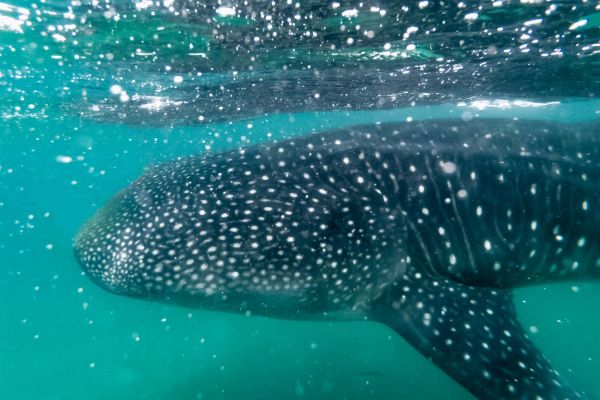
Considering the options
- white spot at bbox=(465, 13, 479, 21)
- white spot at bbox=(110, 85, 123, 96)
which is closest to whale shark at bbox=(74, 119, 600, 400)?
white spot at bbox=(465, 13, 479, 21)

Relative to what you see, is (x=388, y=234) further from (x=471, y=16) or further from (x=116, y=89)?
(x=116, y=89)

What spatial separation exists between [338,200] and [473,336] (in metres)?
2.06

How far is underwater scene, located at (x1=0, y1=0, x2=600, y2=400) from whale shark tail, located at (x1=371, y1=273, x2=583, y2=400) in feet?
0.07

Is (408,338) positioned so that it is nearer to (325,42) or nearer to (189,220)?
(189,220)

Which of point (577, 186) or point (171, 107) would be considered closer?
point (577, 186)

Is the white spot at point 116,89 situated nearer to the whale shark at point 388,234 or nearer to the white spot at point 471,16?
the whale shark at point 388,234

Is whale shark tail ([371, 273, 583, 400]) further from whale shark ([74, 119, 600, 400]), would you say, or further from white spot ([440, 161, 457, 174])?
white spot ([440, 161, 457, 174])

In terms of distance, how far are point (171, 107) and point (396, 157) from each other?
52.3 ft

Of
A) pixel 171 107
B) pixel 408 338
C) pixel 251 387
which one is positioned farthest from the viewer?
pixel 171 107

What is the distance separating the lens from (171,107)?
63.1 ft

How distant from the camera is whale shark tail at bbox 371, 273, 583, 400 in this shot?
383 cm

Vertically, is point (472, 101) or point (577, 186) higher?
point (577, 186)

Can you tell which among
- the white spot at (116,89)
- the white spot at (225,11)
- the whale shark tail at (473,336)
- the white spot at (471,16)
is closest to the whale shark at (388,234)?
the whale shark tail at (473,336)

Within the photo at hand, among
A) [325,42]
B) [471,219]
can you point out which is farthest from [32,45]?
[471,219]
